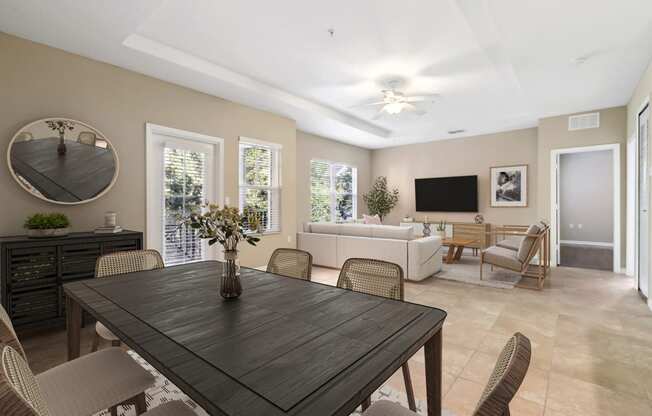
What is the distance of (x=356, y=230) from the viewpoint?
531 cm

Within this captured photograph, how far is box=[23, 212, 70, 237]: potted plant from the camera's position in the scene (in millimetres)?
2828

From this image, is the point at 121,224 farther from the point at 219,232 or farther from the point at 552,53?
the point at 552,53

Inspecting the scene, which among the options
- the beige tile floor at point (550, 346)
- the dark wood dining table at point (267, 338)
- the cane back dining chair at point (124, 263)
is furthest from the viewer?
the cane back dining chair at point (124, 263)

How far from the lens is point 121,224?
3.65 m

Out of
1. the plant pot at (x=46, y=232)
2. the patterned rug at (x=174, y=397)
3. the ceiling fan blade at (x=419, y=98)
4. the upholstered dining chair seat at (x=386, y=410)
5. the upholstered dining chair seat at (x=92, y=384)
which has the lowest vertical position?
the patterned rug at (x=174, y=397)

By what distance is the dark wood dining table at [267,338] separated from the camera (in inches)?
32.3

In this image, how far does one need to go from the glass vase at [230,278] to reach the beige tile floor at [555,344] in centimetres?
132

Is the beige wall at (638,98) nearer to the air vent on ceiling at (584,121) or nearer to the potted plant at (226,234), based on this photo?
the air vent on ceiling at (584,121)

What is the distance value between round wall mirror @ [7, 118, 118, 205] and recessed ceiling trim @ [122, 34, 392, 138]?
106cm

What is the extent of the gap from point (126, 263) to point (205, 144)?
8.80ft

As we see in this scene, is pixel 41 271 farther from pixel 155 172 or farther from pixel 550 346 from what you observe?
pixel 550 346

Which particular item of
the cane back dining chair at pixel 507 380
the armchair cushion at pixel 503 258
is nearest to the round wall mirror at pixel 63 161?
the cane back dining chair at pixel 507 380

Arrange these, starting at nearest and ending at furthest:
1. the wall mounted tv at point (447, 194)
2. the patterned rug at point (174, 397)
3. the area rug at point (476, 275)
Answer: the patterned rug at point (174, 397)
the area rug at point (476, 275)
the wall mounted tv at point (447, 194)

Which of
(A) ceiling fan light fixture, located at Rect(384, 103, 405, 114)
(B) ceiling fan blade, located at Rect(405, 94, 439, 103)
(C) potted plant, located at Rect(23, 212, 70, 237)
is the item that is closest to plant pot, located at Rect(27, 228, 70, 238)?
(C) potted plant, located at Rect(23, 212, 70, 237)
